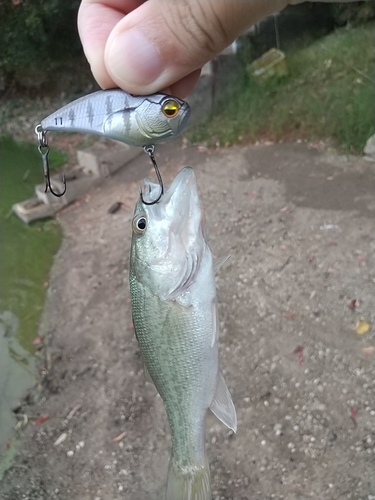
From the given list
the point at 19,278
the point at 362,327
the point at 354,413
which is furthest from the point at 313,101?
the point at 354,413

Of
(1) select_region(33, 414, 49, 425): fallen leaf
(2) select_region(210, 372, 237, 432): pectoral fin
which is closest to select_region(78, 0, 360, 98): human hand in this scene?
(2) select_region(210, 372, 237, 432): pectoral fin

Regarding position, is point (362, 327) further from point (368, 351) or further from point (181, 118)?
point (181, 118)

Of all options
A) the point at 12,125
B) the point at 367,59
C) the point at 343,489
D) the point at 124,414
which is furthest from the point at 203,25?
the point at 12,125

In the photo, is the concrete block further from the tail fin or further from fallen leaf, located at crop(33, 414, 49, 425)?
the tail fin

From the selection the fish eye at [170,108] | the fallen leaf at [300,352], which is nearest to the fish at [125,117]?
the fish eye at [170,108]

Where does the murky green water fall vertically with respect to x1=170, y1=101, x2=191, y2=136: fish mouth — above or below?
below

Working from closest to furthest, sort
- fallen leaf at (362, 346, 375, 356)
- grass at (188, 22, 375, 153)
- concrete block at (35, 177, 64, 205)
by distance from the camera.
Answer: fallen leaf at (362, 346, 375, 356)
grass at (188, 22, 375, 153)
concrete block at (35, 177, 64, 205)
